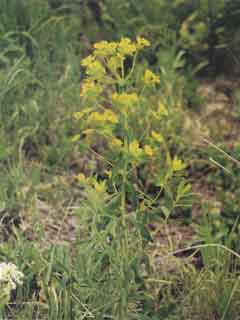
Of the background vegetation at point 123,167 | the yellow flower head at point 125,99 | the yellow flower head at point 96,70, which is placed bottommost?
the background vegetation at point 123,167

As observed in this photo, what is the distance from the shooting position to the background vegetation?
2.45 meters

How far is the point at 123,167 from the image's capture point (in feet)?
7.78

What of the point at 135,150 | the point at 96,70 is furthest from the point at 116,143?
the point at 96,70

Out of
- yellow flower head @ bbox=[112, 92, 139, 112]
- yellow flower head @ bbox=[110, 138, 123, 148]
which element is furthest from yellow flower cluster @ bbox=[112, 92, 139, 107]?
yellow flower head @ bbox=[110, 138, 123, 148]

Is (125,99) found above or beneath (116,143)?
above

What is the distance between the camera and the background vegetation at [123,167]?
245 centimetres

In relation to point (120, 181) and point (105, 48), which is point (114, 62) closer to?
point (105, 48)

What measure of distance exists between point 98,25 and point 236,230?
164cm

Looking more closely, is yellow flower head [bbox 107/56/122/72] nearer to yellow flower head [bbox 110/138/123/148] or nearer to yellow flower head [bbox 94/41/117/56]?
yellow flower head [bbox 94/41/117/56]

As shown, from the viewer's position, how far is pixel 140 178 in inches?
132

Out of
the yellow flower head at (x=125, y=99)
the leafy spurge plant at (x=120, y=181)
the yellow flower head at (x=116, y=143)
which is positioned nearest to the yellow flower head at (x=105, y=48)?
the leafy spurge plant at (x=120, y=181)

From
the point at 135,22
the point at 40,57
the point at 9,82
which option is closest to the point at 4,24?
the point at 40,57

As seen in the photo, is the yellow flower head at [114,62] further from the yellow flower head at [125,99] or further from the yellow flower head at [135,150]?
the yellow flower head at [135,150]

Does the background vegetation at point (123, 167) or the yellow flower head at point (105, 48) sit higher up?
the yellow flower head at point (105, 48)
